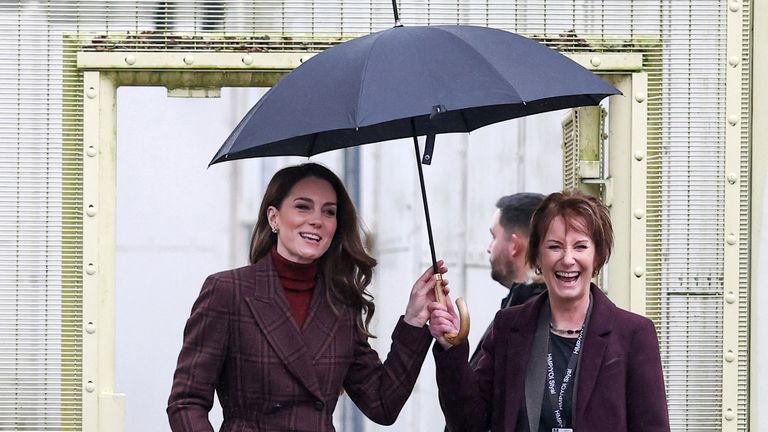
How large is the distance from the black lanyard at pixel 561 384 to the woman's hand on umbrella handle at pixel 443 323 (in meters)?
0.27

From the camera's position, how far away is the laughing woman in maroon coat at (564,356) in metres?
3.30

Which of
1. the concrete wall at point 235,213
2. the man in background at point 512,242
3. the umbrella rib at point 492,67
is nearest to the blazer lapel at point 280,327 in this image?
the umbrella rib at point 492,67

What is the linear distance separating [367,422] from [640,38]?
5.71 meters

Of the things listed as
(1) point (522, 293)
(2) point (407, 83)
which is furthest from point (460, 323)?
(1) point (522, 293)

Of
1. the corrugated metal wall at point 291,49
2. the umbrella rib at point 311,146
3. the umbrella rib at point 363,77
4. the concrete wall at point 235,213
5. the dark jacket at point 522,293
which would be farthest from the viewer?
the concrete wall at point 235,213

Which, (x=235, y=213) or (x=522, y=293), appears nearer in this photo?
(x=522, y=293)

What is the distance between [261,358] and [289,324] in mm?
113

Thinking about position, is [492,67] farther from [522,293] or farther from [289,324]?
[522,293]

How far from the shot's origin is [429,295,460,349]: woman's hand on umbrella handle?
350 centimetres

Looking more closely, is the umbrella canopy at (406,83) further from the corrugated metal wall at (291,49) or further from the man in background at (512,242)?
the man in background at (512,242)

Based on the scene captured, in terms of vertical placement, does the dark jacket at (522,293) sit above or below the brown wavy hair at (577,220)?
below

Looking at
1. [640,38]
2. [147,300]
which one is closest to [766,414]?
[640,38]

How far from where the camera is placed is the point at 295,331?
352cm

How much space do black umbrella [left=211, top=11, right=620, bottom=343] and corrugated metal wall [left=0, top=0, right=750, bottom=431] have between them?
2.56ft
